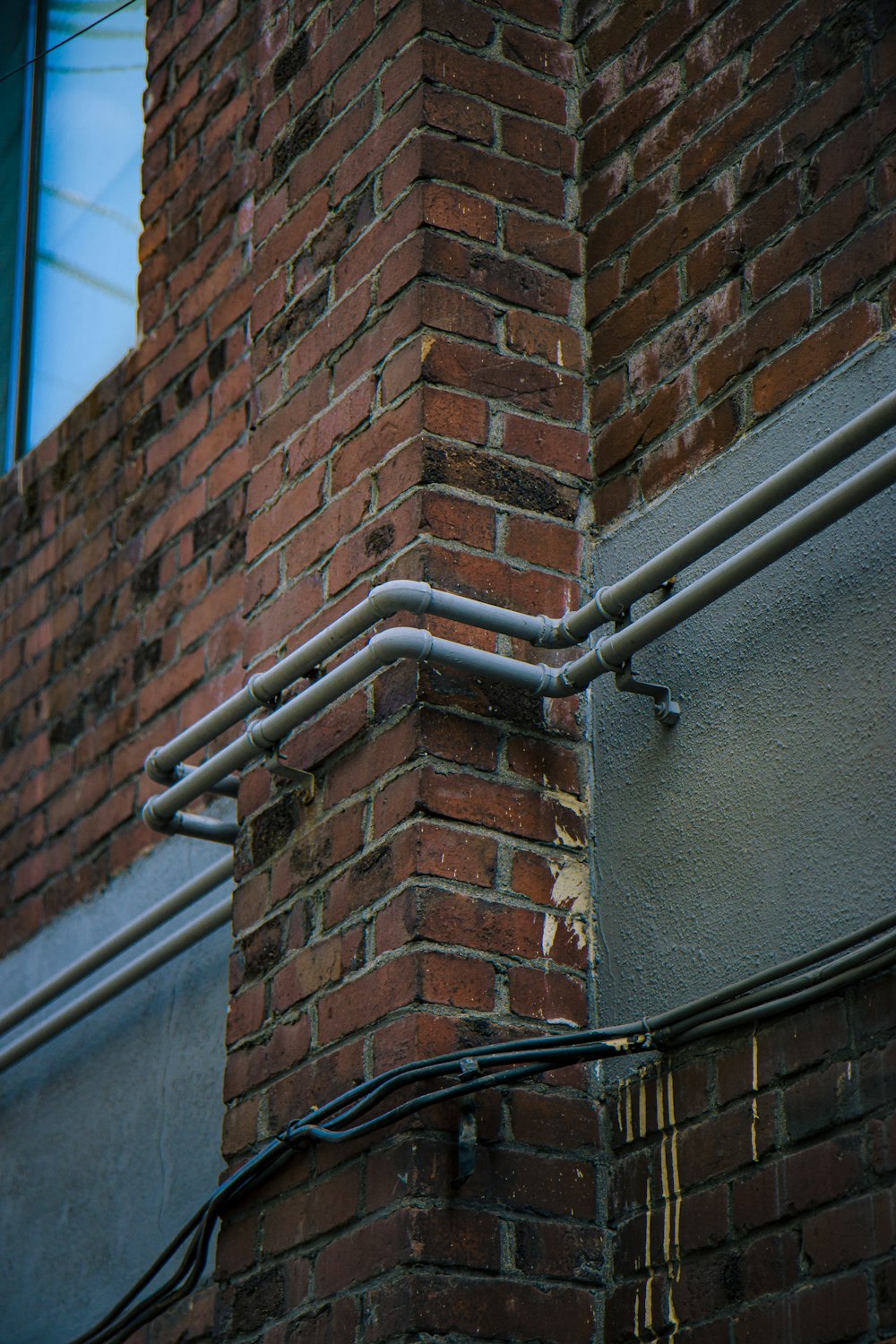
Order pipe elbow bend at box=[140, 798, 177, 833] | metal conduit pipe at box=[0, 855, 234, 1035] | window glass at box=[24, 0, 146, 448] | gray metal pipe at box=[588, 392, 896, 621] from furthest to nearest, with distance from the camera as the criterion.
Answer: window glass at box=[24, 0, 146, 448], metal conduit pipe at box=[0, 855, 234, 1035], pipe elbow bend at box=[140, 798, 177, 833], gray metal pipe at box=[588, 392, 896, 621]

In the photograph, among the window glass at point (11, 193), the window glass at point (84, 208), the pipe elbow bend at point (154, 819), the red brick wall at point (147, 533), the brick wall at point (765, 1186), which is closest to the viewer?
the brick wall at point (765, 1186)

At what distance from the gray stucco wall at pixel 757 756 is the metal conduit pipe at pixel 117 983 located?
34.4 inches

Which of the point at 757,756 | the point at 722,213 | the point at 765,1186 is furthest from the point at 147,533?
the point at 765,1186

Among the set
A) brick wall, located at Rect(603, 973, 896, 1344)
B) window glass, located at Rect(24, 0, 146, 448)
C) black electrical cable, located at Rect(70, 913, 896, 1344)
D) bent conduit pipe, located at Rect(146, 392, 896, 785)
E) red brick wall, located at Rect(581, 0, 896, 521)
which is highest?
window glass, located at Rect(24, 0, 146, 448)

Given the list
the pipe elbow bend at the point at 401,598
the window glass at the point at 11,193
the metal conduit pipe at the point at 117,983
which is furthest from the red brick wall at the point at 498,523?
the window glass at the point at 11,193

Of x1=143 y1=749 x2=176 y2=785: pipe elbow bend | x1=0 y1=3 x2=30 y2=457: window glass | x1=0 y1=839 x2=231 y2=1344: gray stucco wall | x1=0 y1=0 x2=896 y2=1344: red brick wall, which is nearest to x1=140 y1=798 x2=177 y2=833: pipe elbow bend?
x1=143 y1=749 x2=176 y2=785: pipe elbow bend

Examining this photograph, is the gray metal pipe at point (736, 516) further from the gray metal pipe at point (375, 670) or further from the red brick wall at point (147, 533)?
the red brick wall at point (147, 533)

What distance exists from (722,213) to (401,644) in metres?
0.82

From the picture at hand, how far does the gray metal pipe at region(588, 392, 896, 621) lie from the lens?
215cm

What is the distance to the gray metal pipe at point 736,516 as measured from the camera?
2150 millimetres

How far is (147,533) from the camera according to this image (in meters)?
3.99

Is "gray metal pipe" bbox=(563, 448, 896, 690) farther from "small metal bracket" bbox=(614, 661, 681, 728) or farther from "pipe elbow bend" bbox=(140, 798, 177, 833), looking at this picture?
"pipe elbow bend" bbox=(140, 798, 177, 833)

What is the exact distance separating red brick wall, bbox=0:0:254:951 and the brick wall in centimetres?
149

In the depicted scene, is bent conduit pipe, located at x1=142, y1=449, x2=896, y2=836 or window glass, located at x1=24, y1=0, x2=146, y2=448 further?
window glass, located at x1=24, y1=0, x2=146, y2=448
